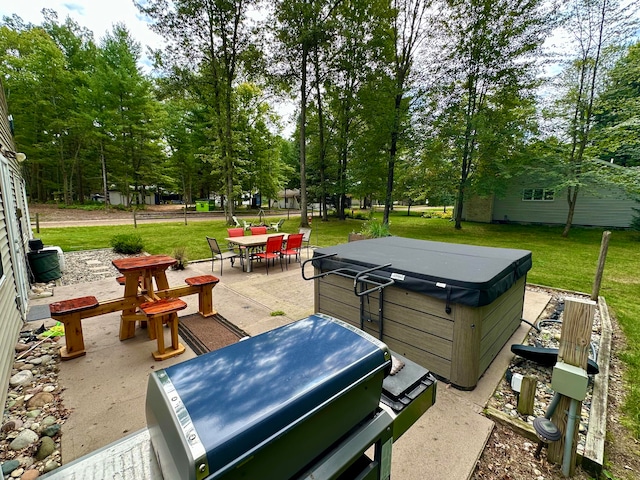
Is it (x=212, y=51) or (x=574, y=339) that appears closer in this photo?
(x=574, y=339)

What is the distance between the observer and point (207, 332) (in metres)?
3.81

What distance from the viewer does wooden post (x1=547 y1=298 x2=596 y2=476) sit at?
1.75 meters

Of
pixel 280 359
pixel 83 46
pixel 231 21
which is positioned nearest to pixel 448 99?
pixel 231 21

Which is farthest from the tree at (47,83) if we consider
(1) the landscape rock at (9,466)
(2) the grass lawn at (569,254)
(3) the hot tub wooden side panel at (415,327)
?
(3) the hot tub wooden side panel at (415,327)

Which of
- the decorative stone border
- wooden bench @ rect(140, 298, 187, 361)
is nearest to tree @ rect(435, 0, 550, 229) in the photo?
the decorative stone border

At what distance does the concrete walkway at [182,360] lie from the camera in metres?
2.00

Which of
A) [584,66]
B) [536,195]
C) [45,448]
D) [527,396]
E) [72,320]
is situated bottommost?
[45,448]

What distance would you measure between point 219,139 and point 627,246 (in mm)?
18976

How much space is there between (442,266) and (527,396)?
1.31 m

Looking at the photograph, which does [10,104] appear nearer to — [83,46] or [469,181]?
[83,46]

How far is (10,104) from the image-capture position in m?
19.6

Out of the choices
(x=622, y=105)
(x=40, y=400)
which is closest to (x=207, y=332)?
(x=40, y=400)

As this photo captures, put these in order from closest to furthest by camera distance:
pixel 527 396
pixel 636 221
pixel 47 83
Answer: pixel 527 396 → pixel 636 221 → pixel 47 83

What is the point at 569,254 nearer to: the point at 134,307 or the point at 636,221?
the point at 636,221
